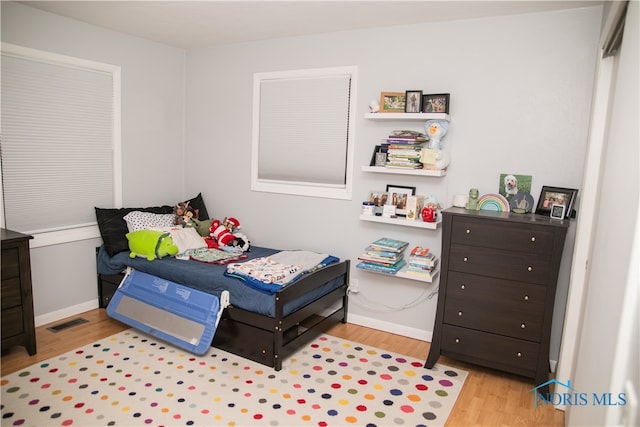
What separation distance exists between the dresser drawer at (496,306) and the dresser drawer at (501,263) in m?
0.04

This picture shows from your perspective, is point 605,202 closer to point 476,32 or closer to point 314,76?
point 476,32

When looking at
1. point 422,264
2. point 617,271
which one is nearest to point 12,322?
point 422,264

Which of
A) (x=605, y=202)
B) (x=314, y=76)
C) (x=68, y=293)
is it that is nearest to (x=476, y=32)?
(x=314, y=76)

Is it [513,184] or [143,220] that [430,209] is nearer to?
[513,184]

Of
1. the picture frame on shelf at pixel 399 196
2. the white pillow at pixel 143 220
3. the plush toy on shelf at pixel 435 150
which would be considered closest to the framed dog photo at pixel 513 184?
the plush toy on shelf at pixel 435 150

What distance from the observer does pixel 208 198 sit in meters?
4.47

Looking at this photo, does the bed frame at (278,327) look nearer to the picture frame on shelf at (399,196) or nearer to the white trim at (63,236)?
the picture frame on shelf at (399,196)

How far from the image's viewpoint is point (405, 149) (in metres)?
3.24

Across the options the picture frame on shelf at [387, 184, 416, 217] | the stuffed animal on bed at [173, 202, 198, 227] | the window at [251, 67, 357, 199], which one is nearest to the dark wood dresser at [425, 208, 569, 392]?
the picture frame on shelf at [387, 184, 416, 217]

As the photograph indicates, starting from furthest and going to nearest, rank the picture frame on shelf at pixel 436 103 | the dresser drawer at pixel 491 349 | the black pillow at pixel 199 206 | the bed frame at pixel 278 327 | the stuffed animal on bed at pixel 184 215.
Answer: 1. the black pillow at pixel 199 206
2. the stuffed animal on bed at pixel 184 215
3. the picture frame on shelf at pixel 436 103
4. the bed frame at pixel 278 327
5. the dresser drawer at pixel 491 349

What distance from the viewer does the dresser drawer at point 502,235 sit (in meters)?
2.57

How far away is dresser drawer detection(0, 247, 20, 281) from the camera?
110 inches

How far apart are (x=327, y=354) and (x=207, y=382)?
0.87m

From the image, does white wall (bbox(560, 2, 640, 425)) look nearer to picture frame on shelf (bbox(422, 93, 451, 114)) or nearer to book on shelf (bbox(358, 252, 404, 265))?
picture frame on shelf (bbox(422, 93, 451, 114))
